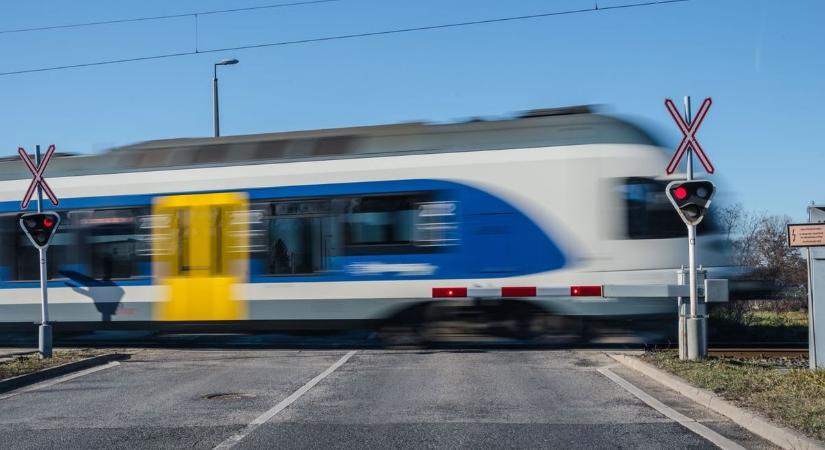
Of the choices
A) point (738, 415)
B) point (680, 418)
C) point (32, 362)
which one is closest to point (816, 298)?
point (738, 415)

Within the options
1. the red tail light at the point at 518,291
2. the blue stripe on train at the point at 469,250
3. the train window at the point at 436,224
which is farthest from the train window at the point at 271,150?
the red tail light at the point at 518,291

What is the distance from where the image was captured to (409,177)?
562 inches

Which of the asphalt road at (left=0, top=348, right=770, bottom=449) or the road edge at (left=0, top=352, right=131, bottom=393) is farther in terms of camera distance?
the road edge at (left=0, top=352, right=131, bottom=393)

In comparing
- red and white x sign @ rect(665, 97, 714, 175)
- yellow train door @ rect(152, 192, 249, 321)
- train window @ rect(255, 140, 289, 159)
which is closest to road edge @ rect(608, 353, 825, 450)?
red and white x sign @ rect(665, 97, 714, 175)

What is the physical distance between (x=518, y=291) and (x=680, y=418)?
235 inches

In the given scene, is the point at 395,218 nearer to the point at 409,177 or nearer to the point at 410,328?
the point at 409,177

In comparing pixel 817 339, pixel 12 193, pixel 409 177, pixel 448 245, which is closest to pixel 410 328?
pixel 448 245

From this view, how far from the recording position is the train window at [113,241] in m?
15.3

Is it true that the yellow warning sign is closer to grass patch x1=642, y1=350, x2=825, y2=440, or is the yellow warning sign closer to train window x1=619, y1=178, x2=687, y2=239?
grass patch x1=642, y1=350, x2=825, y2=440

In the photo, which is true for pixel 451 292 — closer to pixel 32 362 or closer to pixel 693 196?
pixel 693 196

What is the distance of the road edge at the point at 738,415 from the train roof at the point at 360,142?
424 cm

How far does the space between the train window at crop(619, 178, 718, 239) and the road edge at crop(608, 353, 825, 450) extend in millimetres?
2749

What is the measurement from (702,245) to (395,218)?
5014mm

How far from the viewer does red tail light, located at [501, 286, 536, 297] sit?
13688mm
